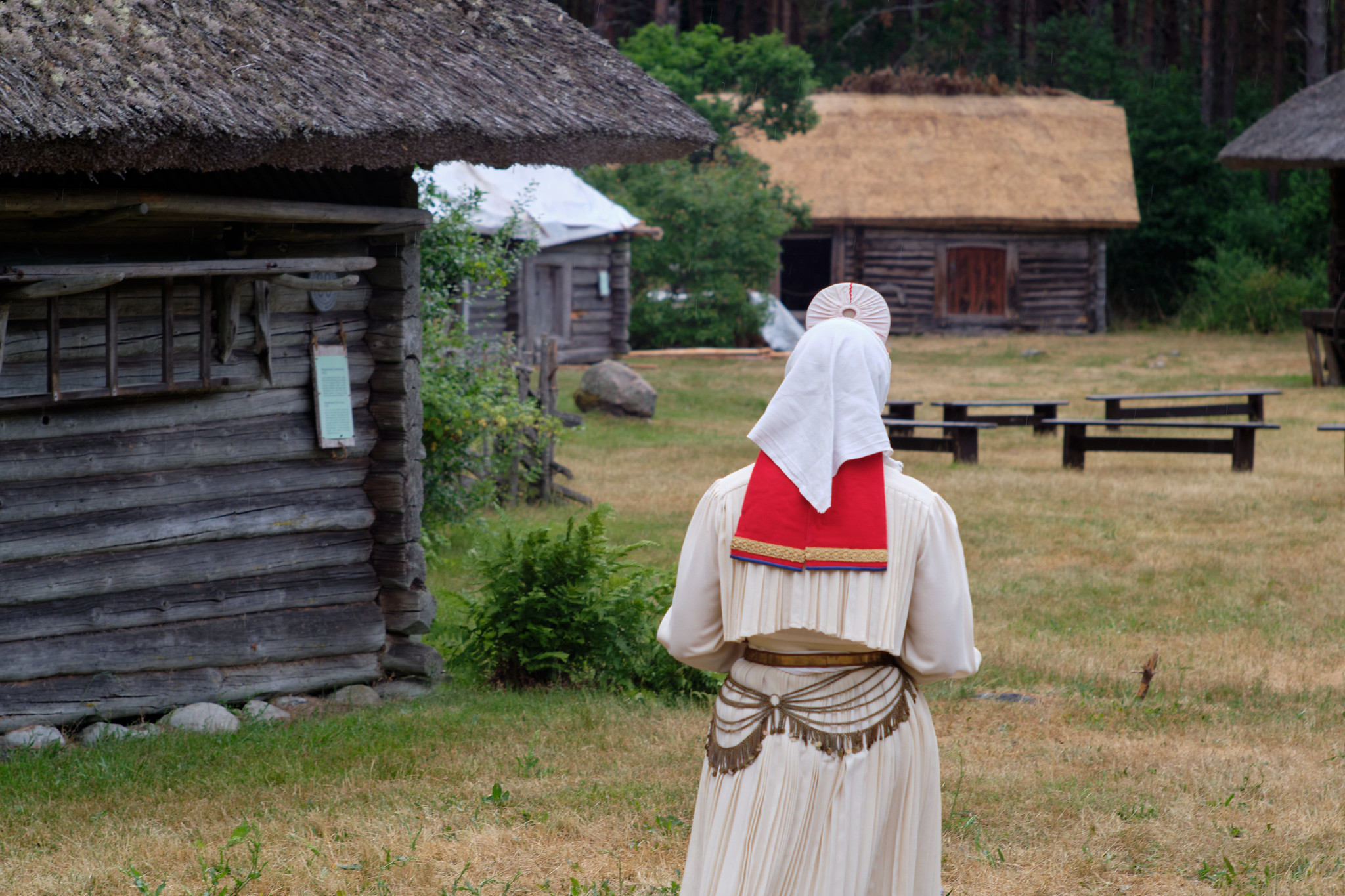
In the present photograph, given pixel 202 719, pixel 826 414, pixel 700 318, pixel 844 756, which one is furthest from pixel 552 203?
pixel 844 756

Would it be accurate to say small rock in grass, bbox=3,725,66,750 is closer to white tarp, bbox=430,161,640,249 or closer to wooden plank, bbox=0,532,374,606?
wooden plank, bbox=0,532,374,606

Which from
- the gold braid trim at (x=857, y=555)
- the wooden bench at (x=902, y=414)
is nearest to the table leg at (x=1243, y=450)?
the wooden bench at (x=902, y=414)

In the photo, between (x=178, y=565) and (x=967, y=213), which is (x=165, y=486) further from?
(x=967, y=213)

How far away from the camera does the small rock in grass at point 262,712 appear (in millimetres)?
5785

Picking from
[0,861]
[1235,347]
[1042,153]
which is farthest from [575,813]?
[1042,153]

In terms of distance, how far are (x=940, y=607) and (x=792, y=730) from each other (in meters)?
0.41

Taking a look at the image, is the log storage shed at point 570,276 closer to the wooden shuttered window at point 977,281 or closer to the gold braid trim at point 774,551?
the wooden shuttered window at point 977,281

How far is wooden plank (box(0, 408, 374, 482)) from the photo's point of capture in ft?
17.4

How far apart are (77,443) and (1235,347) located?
22739 mm

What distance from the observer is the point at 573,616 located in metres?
6.28

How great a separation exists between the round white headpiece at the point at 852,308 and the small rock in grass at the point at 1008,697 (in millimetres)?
3733

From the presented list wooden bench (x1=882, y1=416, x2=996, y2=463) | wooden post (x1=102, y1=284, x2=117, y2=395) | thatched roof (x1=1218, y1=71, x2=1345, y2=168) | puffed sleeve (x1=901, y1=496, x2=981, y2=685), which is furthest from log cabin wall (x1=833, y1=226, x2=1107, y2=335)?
puffed sleeve (x1=901, y1=496, x2=981, y2=685)

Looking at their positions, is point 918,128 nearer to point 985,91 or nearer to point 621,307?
point 985,91

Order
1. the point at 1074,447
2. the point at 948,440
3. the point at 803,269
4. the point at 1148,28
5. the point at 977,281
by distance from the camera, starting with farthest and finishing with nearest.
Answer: the point at 1148,28 < the point at 803,269 < the point at 977,281 < the point at 948,440 < the point at 1074,447
